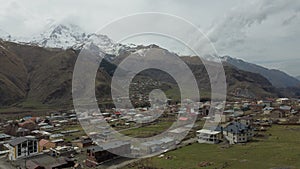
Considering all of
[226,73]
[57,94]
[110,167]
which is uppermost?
[226,73]

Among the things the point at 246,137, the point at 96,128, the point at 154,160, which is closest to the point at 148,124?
the point at 96,128

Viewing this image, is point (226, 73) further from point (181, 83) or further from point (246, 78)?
point (181, 83)

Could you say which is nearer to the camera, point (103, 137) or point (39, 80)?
point (103, 137)

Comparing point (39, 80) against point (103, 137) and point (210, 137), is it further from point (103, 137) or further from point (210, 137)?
point (210, 137)

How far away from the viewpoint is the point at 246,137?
28.0m

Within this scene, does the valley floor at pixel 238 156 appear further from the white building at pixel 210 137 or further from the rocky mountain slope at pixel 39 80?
the rocky mountain slope at pixel 39 80

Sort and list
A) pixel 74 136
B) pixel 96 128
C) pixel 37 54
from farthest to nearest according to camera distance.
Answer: pixel 37 54 < pixel 96 128 < pixel 74 136

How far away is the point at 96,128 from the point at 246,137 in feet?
59.2

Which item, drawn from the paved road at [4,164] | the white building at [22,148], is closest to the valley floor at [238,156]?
the paved road at [4,164]

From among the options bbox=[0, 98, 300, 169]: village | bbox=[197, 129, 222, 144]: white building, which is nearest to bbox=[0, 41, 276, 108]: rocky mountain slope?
bbox=[0, 98, 300, 169]: village

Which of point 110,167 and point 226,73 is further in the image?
point 226,73

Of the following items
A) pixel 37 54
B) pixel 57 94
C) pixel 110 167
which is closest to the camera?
pixel 110 167

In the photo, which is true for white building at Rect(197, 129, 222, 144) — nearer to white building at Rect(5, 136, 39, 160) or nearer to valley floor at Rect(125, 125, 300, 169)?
valley floor at Rect(125, 125, 300, 169)

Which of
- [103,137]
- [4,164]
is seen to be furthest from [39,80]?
[4,164]
